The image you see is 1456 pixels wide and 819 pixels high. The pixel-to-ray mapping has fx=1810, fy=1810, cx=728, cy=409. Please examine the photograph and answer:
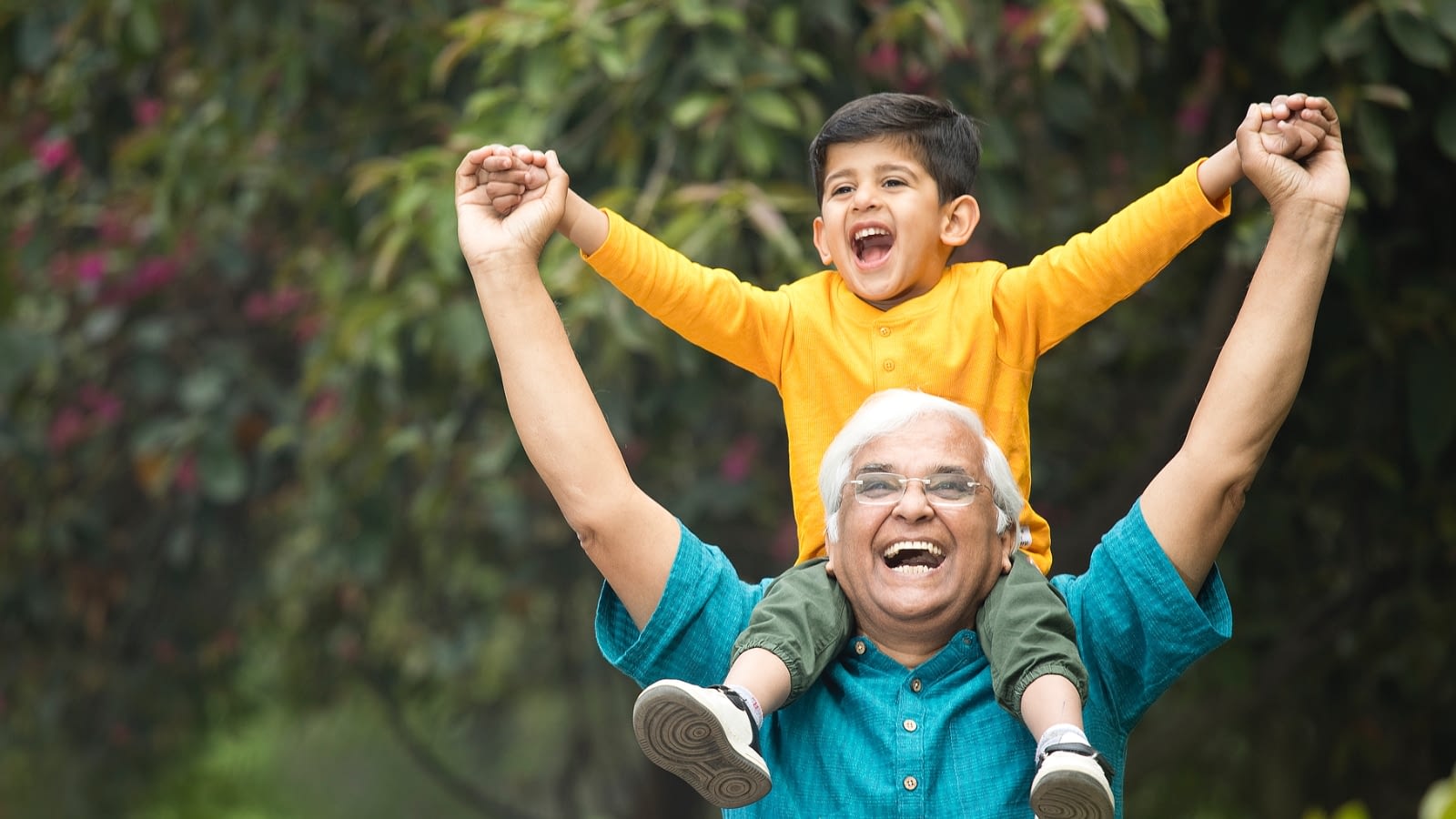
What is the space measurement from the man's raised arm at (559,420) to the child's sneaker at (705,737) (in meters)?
0.24

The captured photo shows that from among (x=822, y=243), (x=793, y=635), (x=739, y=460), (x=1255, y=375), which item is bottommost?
(x=739, y=460)

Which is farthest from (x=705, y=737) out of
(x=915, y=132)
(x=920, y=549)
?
(x=915, y=132)

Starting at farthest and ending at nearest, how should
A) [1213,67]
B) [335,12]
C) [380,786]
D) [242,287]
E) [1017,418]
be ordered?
[380,786] → [242,287] → [335,12] → [1213,67] → [1017,418]

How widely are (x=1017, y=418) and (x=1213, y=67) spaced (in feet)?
7.58

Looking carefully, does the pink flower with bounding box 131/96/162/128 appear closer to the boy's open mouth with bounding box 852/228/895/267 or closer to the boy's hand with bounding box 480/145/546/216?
the boy's hand with bounding box 480/145/546/216

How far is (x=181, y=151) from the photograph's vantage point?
479 centimetres

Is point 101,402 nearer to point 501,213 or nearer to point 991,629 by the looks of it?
point 501,213

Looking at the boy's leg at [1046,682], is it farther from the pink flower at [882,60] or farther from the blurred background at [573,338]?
the pink flower at [882,60]

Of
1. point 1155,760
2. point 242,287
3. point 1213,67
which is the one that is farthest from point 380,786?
point 1213,67

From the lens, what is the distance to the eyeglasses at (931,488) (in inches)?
84.6

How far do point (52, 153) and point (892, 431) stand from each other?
13.6 ft

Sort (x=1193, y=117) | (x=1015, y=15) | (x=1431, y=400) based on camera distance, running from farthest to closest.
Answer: (x=1193, y=117) < (x=1015, y=15) < (x=1431, y=400)

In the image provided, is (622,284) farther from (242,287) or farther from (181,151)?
(242,287)

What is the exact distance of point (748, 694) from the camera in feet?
6.62
